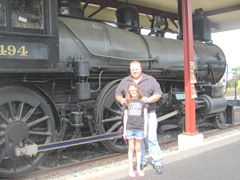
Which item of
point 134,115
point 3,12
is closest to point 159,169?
point 134,115

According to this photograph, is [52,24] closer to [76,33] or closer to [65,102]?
Answer: [76,33]

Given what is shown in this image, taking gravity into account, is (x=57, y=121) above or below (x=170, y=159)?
above

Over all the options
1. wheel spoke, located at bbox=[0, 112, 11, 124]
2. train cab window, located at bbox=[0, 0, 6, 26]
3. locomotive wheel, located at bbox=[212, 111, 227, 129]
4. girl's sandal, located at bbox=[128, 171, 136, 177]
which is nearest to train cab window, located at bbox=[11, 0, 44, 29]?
train cab window, located at bbox=[0, 0, 6, 26]

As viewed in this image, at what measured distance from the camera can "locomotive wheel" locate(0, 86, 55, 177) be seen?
15.8 feet

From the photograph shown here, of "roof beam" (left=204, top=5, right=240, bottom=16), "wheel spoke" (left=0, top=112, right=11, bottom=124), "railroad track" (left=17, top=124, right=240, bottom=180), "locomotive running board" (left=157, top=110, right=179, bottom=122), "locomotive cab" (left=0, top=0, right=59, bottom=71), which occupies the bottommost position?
"railroad track" (left=17, top=124, right=240, bottom=180)

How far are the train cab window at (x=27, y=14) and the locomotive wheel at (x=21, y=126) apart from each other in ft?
3.05

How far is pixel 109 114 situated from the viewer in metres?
6.59

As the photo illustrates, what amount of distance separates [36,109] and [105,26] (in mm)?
2497

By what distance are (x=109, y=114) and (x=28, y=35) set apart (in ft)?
7.73

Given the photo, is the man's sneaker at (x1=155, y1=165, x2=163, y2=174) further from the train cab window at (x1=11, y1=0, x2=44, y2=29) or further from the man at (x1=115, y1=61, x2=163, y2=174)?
the train cab window at (x1=11, y1=0, x2=44, y2=29)

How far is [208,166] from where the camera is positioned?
5176mm

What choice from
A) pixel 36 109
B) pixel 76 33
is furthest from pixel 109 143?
pixel 76 33

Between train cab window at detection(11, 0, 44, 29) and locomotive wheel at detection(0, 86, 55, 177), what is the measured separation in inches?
36.7

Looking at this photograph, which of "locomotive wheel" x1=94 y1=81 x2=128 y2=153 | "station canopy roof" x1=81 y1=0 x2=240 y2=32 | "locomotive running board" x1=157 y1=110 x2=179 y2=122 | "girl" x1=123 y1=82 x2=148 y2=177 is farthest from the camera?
"station canopy roof" x1=81 y1=0 x2=240 y2=32
